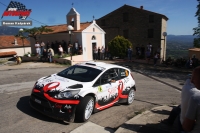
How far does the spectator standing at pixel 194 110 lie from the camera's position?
267 cm

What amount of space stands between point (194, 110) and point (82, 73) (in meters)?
4.48

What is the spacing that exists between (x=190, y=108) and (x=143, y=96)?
6.42 meters

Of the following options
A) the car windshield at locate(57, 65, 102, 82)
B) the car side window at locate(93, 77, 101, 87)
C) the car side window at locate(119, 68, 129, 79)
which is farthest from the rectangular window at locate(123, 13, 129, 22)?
the car side window at locate(93, 77, 101, 87)

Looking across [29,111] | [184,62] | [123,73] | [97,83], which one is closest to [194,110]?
[97,83]

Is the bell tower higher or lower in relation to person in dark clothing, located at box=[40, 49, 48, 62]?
higher

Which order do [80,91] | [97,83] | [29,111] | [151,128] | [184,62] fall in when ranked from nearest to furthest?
[151,128], [80,91], [29,111], [97,83], [184,62]

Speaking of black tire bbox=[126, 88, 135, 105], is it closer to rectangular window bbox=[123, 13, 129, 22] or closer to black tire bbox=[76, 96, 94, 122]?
black tire bbox=[76, 96, 94, 122]

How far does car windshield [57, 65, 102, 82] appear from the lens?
6258 millimetres

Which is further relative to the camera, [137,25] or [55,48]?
[137,25]

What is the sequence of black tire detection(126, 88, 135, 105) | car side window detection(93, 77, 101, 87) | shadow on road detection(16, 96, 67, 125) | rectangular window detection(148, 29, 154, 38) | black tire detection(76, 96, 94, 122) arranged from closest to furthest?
black tire detection(76, 96, 94, 122), shadow on road detection(16, 96, 67, 125), car side window detection(93, 77, 101, 87), black tire detection(126, 88, 135, 105), rectangular window detection(148, 29, 154, 38)

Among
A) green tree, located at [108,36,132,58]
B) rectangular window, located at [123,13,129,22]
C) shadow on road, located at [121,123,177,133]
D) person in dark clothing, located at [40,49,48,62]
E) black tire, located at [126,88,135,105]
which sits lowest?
shadow on road, located at [121,123,177,133]

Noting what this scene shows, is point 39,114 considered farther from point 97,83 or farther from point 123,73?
point 123,73

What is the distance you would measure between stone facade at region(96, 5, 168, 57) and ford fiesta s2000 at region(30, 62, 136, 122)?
88.0 ft

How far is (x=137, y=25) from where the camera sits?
35844mm
